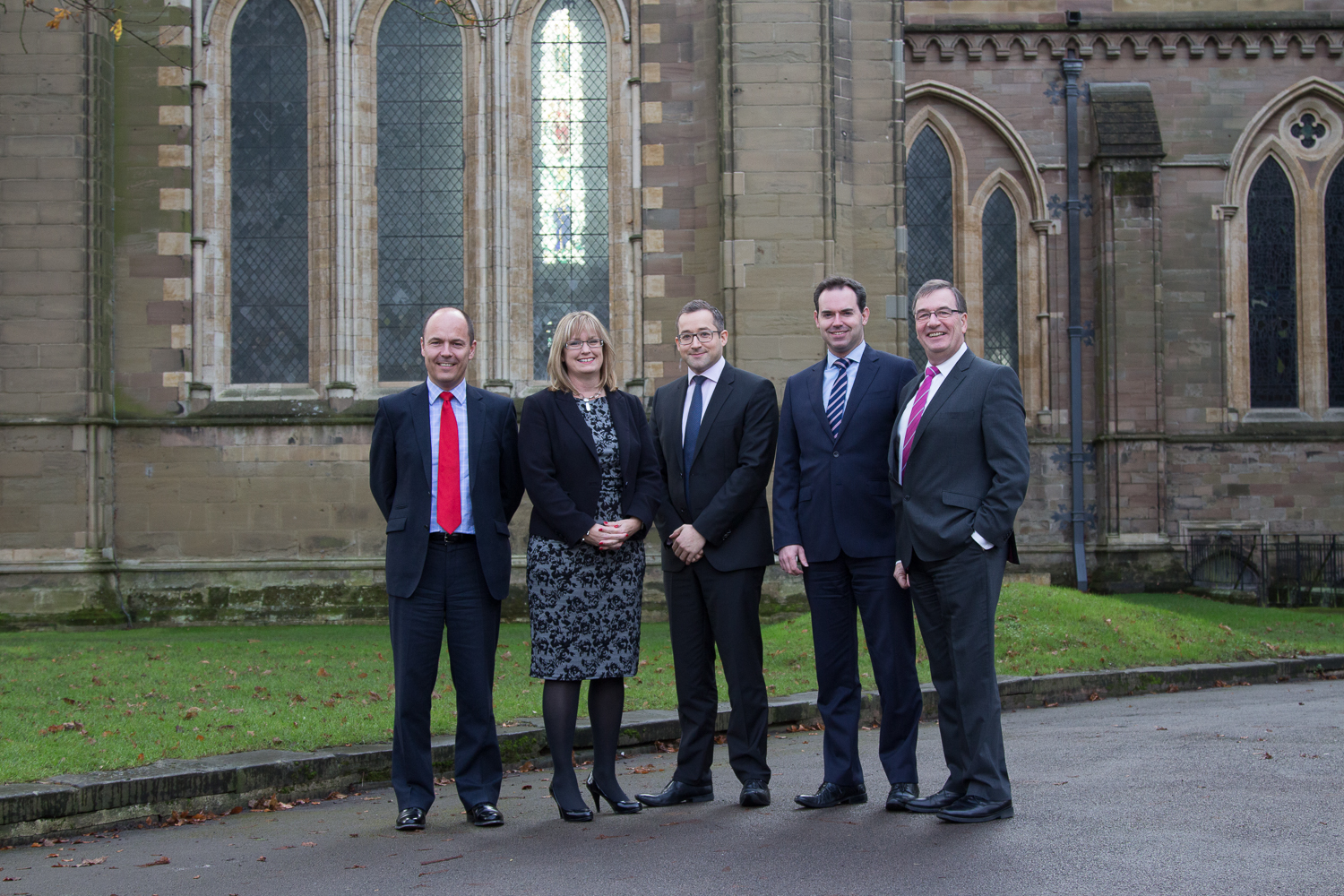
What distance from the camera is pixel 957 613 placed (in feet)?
17.4

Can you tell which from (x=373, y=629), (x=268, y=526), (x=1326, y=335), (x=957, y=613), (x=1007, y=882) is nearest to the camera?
(x=1007, y=882)

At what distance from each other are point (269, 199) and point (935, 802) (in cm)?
1199

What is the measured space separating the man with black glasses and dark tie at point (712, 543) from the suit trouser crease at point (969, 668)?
2.65 ft

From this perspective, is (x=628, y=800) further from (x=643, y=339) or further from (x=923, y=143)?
(x=923, y=143)

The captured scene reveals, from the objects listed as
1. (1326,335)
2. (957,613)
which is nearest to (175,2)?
(957,613)

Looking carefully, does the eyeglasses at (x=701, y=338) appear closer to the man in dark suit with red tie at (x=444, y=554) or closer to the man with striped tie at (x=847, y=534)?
the man with striped tie at (x=847, y=534)

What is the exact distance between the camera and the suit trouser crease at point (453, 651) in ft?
18.1

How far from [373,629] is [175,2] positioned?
24.3 ft

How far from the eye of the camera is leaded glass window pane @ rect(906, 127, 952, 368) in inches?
865

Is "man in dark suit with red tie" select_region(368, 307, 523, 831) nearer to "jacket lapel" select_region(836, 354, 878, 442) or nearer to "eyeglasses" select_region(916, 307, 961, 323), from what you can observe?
"jacket lapel" select_region(836, 354, 878, 442)

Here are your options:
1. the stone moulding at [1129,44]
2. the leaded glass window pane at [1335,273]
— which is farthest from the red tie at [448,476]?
the leaded glass window pane at [1335,273]

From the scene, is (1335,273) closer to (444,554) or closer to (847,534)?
(847,534)

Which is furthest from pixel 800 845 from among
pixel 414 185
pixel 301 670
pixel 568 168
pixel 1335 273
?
pixel 1335 273

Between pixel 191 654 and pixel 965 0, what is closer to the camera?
pixel 191 654
